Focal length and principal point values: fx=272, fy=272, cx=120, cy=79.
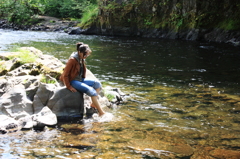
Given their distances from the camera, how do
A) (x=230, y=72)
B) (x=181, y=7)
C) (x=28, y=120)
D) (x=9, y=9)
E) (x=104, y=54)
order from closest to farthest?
(x=28, y=120) → (x=230, y=72) → (x=104, y=54) → (x=181, y=7) → (x=9, y=9)

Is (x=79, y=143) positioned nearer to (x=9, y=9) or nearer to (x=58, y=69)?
(x=58, y=69)

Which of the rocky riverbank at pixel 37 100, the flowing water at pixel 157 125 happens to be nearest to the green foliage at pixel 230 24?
the flowing water at pixel 157 125

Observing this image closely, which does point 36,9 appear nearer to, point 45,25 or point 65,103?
point 45,25

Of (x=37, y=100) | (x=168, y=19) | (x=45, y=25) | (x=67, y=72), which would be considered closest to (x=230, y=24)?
(x=168, y=19)

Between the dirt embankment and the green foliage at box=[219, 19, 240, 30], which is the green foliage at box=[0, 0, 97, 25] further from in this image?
the green foliage at box=[219, 19, 240, 30]

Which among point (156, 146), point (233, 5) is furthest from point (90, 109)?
point (233, 5)

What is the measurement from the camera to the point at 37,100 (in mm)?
6785

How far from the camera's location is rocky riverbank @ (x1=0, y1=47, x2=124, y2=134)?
6118 millimetres

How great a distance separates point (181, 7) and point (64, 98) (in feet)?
79.6

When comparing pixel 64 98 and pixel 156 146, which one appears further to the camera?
pixel 64 98

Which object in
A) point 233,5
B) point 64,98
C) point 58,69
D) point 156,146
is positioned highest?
point 233,5

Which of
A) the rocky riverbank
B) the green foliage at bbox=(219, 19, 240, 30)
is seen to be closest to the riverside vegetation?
the green foliage at bbox=(219, 19, 240, 30)

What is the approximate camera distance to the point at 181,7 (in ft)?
93.1

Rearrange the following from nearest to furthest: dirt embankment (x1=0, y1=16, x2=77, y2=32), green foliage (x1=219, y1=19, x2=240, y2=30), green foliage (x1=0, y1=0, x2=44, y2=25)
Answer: green foliage (x1=219, y1=19, x2=240, y2=30) → dirt embankment (x1=0, y1=16, x2=77, y2=32) → green foliage (x1=0, y1=0, x2=44, y2=25)
